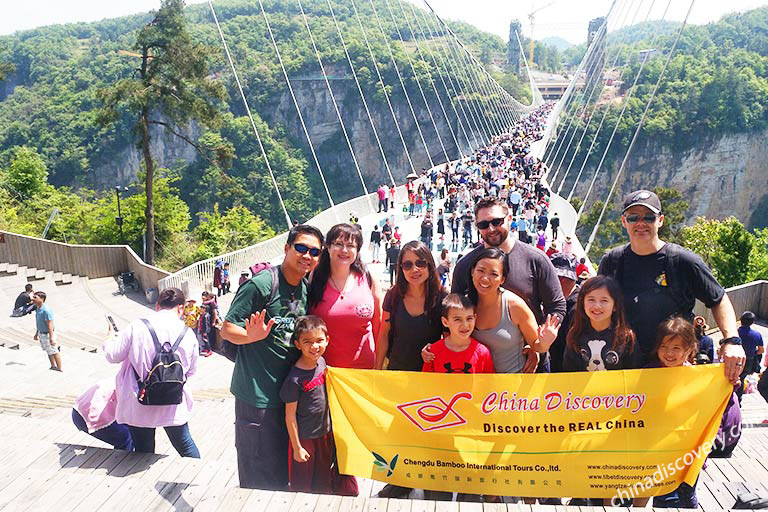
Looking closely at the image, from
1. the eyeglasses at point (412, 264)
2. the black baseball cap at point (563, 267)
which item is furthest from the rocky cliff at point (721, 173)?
the eyeglasses at point (412, 264)

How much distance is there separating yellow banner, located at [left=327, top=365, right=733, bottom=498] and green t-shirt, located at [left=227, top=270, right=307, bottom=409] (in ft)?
1.82

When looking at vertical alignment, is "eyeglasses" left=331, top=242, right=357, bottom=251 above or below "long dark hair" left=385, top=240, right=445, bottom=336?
above

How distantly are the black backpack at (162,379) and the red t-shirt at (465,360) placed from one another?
1253mm

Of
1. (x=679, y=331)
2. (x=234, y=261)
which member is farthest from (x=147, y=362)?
(x=234, y=261)

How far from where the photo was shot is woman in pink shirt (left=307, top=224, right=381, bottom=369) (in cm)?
302

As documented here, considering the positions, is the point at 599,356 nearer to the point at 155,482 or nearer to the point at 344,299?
the point at 344,299

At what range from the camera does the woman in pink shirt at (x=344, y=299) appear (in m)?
3.02

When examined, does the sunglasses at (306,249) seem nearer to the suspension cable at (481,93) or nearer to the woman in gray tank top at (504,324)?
the woman in gray tank top at (504,324)

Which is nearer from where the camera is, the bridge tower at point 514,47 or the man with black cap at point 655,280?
the man with black cap at point 655,280

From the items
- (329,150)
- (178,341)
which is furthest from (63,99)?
(178,341)

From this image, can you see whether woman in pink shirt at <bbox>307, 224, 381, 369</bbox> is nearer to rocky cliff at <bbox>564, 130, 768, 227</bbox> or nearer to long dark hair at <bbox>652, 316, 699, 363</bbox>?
long dark hair at <bbox>652, 316, 699, 363</bbox>

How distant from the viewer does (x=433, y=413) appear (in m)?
2.97

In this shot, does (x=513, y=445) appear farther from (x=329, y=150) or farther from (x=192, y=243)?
(x=329, y=150)

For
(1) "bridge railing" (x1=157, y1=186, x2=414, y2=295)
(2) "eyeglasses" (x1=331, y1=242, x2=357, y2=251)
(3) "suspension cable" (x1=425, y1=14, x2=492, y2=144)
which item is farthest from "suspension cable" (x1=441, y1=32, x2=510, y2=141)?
(2) "eyeglasses" (x1=331, y1=242, x2=357, y2=251)
